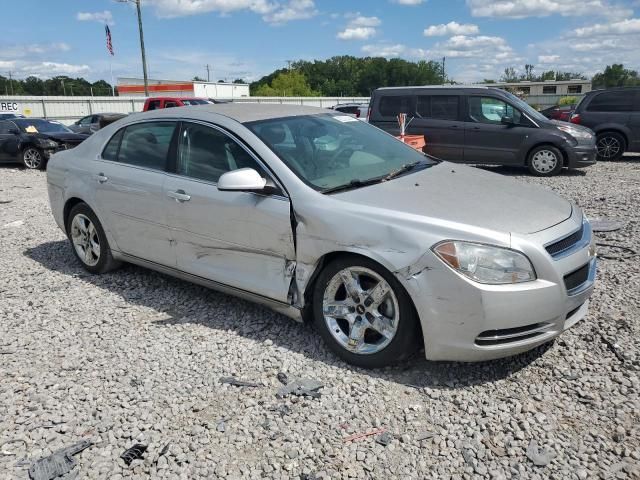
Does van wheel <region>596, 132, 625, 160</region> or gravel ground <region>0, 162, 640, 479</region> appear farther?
van wheel <region>596, 132, 625, 160</region>

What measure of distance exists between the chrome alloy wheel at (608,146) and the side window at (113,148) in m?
12.0

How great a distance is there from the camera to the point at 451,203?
331 cm

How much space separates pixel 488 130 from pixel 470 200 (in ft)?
27.8

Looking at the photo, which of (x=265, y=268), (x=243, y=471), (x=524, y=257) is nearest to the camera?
(x=243, y=471)

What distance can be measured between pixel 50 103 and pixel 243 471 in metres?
32.9

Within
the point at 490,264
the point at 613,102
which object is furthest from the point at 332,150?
the point at 613,102

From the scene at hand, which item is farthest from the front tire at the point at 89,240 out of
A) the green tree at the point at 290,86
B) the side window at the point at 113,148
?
the green tree at the point at 290,86

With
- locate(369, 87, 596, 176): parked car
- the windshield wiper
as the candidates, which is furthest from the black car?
the windshield wiper

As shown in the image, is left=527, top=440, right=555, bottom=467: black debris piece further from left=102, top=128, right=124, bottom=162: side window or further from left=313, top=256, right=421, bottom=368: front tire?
left=102, top=128, right=124, bottom=162: side window

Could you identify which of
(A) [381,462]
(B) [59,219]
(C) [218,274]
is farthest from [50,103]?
(A) [381,462]

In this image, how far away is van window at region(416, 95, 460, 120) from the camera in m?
11.6

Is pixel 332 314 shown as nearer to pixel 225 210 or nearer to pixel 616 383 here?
pixel 225 210

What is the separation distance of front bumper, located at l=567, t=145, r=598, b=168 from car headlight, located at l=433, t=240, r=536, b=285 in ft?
29.2

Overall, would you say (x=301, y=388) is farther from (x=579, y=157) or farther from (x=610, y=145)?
(x=610, y=145)
